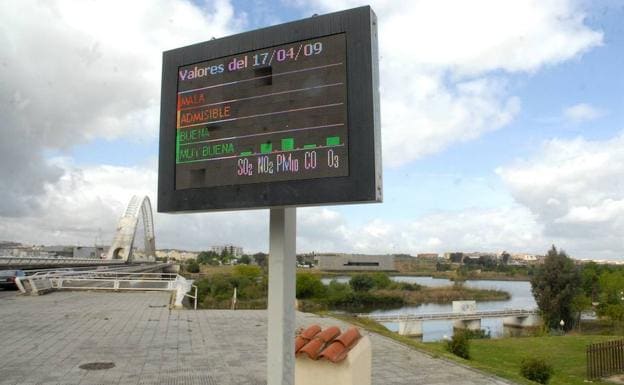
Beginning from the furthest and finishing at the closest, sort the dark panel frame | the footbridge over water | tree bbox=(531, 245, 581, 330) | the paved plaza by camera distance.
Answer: tree bbox=(531, 245, 581, 330), the footbridge over water, the paved plaza, the dark panel frame

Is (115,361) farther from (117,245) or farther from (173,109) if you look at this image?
(117,245)

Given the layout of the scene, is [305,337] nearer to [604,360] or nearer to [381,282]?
[604,360]

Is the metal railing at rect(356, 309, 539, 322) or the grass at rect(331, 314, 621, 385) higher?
the grass at rect(331, 314, 621, 385)

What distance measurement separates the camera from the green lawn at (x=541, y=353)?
12578 millimetres

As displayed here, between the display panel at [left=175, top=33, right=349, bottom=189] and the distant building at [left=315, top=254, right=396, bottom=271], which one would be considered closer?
the display panel at [left=175, top=33, right=349, bottom=189]

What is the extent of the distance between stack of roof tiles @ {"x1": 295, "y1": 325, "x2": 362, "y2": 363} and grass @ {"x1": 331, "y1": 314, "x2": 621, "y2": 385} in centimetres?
460

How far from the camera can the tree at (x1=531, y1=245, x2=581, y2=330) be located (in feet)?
147

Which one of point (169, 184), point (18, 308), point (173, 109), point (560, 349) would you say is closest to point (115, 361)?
point (169, 184)

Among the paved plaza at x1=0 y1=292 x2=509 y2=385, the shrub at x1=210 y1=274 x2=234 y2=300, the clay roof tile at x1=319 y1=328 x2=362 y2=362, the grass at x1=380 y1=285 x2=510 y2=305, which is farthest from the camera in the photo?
the grass at x1=380 y1=285 x2=510 y2=305

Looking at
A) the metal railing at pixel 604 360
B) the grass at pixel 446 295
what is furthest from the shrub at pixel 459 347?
the grass at pixel 446 295

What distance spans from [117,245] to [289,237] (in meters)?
99.9

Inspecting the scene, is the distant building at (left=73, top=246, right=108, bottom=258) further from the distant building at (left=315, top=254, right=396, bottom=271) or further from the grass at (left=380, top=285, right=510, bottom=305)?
the grass at (left=380, top=285, right=510, bottom=305)

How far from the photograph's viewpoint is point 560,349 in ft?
56.6

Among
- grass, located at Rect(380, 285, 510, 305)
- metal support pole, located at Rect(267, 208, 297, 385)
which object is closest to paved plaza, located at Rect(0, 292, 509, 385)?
metal support pole, located at Rect(267, 208, 297, 385)
